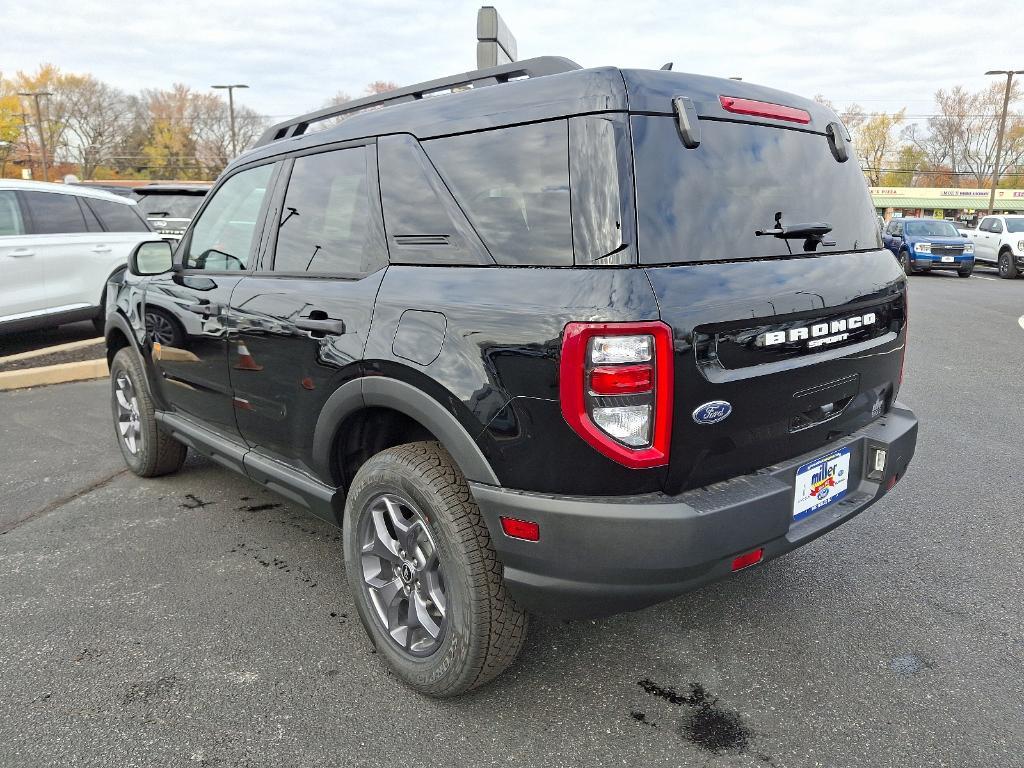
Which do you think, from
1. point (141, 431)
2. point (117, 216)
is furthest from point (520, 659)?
point (117, 216)

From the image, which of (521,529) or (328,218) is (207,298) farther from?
(521,529)

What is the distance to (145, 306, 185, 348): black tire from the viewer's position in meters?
3.65

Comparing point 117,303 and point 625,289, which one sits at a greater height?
point 625,289

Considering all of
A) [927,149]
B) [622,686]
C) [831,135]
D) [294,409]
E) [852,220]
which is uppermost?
[927,149]

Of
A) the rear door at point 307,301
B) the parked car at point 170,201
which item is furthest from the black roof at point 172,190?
the rear door at point 307,301

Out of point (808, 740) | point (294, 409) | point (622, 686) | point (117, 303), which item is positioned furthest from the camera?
point (117, 303)

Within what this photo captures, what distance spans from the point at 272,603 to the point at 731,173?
238 centimetres

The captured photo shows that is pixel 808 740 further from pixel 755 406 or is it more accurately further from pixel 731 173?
pixel 731 173

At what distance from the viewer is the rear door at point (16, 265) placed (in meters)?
7.41

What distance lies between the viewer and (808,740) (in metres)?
2.18

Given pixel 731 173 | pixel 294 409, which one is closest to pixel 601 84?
pixel 731 173

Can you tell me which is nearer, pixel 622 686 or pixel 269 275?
pixel 622 686

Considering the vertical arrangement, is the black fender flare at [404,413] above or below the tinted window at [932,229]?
below

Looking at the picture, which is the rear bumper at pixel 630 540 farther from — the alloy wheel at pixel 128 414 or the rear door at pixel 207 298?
the alloy wheel at pixel 128 414
